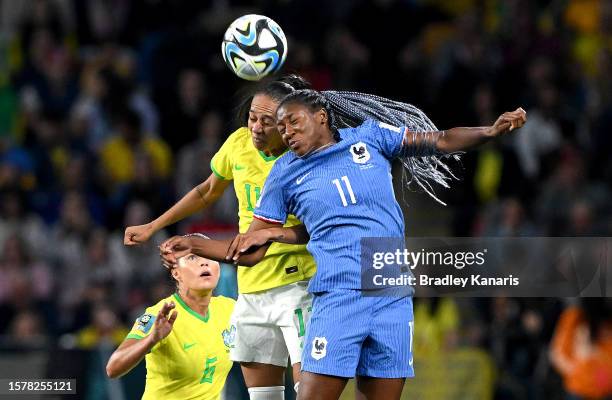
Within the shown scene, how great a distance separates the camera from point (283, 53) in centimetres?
661

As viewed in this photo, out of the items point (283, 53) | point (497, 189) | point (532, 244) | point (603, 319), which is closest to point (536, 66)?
point (497, 189)

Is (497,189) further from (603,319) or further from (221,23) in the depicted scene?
(221,23)

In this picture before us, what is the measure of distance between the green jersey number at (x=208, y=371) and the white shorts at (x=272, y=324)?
16 cm

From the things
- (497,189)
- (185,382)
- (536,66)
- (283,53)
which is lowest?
(185,382)

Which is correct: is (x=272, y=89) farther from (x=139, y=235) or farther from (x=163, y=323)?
(x=163, y=323)

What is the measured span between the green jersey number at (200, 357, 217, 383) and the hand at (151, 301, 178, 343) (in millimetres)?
733

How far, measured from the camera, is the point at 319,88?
11.8 metres

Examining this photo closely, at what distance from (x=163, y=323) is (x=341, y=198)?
40.1 inches

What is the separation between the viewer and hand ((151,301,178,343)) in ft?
19.3

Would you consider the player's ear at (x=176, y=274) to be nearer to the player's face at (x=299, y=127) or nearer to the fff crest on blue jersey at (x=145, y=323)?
the fff crest on blue jersey at (x=145, y=323)

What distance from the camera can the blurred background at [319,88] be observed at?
9.62 m

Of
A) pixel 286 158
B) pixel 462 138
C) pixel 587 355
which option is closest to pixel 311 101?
pixel 286 158

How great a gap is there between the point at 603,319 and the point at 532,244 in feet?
5.46

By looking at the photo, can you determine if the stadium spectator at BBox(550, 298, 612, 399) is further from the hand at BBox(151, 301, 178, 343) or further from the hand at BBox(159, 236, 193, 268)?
the hand at BBox(159, 236, 193, 268)
